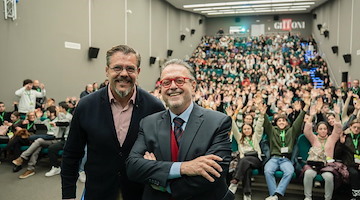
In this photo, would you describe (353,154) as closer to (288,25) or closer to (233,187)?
(233,187)

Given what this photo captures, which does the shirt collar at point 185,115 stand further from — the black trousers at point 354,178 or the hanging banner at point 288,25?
the hanging banner at point 288,25

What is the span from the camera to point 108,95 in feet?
5.24

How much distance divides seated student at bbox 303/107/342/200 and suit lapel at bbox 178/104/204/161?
283 cm

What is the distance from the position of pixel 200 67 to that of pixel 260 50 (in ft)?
13.1

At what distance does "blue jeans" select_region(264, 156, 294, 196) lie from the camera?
3.60 metres

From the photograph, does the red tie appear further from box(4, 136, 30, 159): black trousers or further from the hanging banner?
the hanging banner

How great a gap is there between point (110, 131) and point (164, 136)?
0.33 metres

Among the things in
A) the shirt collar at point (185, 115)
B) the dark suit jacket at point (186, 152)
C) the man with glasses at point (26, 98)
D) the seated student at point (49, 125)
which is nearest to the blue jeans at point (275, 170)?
the dark suit jacket at point (186, 152)

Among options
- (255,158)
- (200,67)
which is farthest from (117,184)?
(200,67)

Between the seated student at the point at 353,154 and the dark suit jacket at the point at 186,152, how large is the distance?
2.89 meters

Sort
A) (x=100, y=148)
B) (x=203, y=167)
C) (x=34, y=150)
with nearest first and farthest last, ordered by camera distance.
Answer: (x=203, y=167) < (x=100, y=148) < (x=34, y=150)

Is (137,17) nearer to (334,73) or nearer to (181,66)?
(334,73)

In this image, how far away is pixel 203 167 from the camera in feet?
3.88

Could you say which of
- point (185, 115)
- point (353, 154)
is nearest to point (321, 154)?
point (353, 154)
